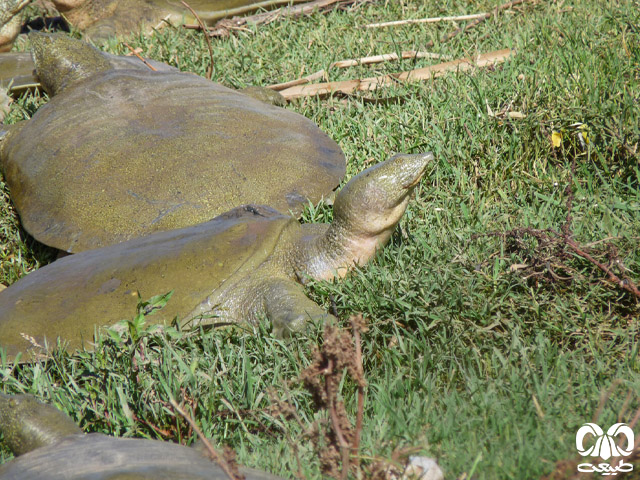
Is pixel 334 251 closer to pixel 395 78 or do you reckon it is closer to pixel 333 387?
pixel 333 387

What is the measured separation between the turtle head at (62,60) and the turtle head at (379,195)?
2.21m

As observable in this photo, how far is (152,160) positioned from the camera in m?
3.44

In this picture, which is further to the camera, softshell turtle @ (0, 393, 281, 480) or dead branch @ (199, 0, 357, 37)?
dead branch @ (199, 0, 357, 37)

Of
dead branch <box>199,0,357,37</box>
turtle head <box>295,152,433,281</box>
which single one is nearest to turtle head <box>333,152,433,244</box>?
turtle head <box>295,152,433,281</box>

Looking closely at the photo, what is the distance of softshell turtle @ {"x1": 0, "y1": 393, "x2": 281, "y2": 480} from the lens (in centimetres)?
165

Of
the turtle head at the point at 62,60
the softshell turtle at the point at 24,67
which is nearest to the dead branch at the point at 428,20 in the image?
the softshell turtle at the point at 24,67

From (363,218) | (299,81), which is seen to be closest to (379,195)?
(363,218)

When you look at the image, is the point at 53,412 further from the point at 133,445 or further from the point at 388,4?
the point at 388,4

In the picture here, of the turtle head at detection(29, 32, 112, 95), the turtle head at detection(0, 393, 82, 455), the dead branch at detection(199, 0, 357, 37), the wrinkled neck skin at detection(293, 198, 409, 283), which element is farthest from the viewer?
the dead branch at detection(199, 0, 357, 37)

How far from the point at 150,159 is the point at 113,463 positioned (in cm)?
198

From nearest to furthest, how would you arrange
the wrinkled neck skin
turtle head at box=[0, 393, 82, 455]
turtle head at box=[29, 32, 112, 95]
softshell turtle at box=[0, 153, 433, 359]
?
turtle head at box=[0, 393, 82, 455] → softshell turtle at box=[0, 153, 433, 359] → the wrinkled neck skin → turtle head at box=[29, 32, 112, 95]

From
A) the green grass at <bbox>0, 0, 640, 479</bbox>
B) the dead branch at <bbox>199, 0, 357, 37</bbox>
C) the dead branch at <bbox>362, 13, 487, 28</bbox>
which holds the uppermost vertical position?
the dead branch at <bbox>199, 0, 357, 37</bbox>

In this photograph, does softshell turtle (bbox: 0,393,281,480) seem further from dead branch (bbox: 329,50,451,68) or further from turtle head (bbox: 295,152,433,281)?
dead branch (bbox: 329,50,451,68)

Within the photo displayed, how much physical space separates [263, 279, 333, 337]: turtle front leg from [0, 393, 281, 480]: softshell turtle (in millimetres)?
725
